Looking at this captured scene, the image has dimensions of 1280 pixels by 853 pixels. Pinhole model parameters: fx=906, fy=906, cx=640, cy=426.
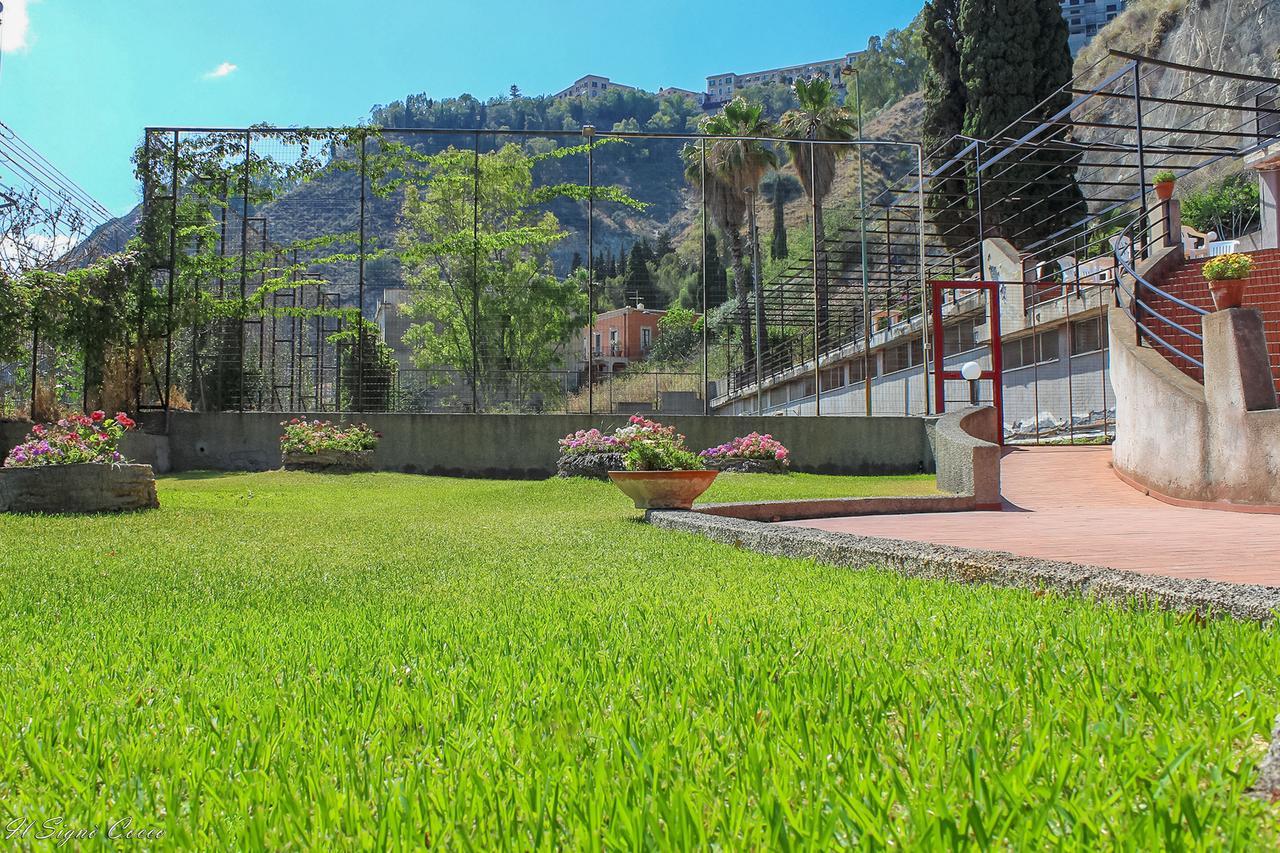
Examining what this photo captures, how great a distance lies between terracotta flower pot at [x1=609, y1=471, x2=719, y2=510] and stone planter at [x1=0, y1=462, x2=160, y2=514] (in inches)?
215

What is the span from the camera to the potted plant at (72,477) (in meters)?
9.50

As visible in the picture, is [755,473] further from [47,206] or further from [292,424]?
[47,206]

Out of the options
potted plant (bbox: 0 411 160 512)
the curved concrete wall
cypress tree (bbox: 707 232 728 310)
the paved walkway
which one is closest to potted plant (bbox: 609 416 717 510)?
the paved walkway

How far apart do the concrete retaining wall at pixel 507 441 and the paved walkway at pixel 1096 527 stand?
188 inches

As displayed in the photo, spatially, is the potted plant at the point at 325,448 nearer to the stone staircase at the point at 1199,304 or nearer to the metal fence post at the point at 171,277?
the metal fence post at the point at 171,277

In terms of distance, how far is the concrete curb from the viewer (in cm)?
301

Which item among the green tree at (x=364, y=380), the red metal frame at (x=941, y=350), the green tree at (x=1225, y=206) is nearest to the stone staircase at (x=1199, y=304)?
the red metal frame at (x=941, y=350)

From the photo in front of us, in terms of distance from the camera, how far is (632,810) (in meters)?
1.42

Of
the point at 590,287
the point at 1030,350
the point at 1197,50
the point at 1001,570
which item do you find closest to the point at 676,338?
the point at 590,287

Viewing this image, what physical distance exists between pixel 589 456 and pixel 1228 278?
30.4 ft

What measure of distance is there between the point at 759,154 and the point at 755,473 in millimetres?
26810

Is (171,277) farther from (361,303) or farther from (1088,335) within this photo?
(1088,335)

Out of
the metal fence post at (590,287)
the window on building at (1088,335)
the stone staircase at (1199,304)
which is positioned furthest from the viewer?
the window on building at (1088,335)

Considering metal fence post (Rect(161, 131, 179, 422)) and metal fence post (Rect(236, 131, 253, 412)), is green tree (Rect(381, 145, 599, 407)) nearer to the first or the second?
metal fence post (Rect(236, 131, 253, 412))
